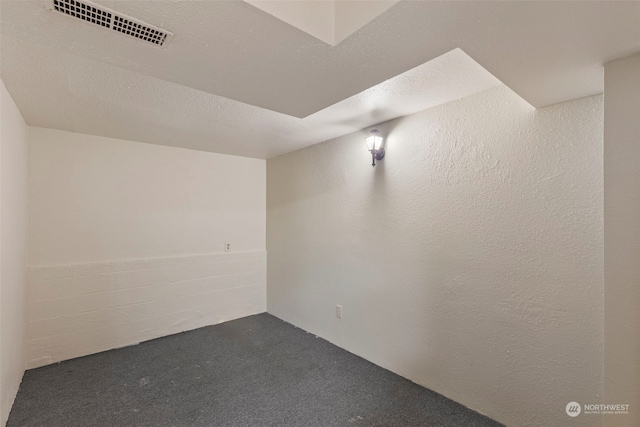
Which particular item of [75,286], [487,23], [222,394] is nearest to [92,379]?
[75,286]

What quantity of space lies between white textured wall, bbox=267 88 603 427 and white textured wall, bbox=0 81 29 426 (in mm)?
2570

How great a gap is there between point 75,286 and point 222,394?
1.93m

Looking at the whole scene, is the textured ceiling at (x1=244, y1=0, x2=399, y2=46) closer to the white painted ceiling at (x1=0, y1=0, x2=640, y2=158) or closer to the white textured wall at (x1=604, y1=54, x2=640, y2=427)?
the white painted ceiling at (x1=0, y1=0, x2=640, y2=158)

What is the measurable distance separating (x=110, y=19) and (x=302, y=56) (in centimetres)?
75

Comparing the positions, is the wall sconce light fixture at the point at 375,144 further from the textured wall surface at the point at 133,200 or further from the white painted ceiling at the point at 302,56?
the textured wall surface at the point at 133,200

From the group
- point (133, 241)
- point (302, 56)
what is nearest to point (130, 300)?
point (133, 241)

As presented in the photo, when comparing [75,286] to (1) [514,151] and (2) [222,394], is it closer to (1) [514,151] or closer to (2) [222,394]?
(2) [222,394]

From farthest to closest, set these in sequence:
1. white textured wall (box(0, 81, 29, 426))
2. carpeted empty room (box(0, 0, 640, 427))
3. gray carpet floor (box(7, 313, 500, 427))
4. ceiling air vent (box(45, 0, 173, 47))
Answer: gray carpet floor (box(7, 313, 500, 427)), white textured wall (box(0, 81, 29, 426)), carpeted empty room (box(0, 0, 640, 427)), ceiling air vent (box(45, 0, 173, 47))

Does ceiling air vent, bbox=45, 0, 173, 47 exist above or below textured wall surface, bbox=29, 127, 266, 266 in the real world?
above

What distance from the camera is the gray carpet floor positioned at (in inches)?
80.9

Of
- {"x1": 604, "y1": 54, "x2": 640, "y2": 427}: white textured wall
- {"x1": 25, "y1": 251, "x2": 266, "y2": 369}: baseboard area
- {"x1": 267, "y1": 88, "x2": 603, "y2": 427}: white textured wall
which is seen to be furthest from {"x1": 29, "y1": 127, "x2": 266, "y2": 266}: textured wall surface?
{"x1": 604, "y1": 54, "x2": 640, "y2": 427}: white textured wall

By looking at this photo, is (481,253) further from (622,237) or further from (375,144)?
(375,144)

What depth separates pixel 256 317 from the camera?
4109 mm

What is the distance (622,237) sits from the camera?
1.31 meters
